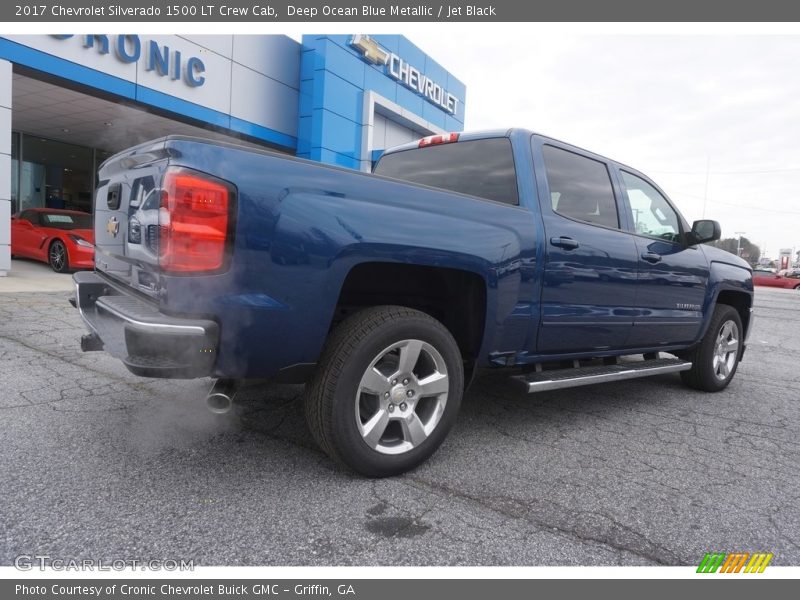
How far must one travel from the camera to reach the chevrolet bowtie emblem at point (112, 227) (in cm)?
272

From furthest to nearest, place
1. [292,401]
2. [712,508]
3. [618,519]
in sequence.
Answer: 1. [292,401]
2. [712,508]
3. [618,519]

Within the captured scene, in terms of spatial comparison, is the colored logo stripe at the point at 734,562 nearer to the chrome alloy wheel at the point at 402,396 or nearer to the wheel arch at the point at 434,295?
the chrome alloy wheel at the point at 402,396

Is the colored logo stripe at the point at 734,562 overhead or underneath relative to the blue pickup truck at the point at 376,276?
underneath

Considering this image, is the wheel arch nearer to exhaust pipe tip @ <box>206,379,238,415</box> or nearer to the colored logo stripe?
exhaust pipe tip @ <box>206,379,238,415</box>

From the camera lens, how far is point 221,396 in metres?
2.35

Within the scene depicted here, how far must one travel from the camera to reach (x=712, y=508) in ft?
8.16

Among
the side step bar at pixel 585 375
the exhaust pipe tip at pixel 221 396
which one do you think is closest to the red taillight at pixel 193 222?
the exhaust pipe tip at pixel 221 396

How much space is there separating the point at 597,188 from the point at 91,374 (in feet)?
13.1

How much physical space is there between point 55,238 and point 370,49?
989 cm

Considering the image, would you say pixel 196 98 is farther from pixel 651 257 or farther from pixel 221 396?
pixel 221 396

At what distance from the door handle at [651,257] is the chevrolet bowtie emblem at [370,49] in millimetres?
13487

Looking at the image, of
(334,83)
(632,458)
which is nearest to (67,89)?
(334,83)

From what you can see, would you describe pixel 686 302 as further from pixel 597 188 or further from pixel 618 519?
pixel 618 519

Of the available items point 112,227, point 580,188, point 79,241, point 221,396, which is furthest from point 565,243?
point 79,241
